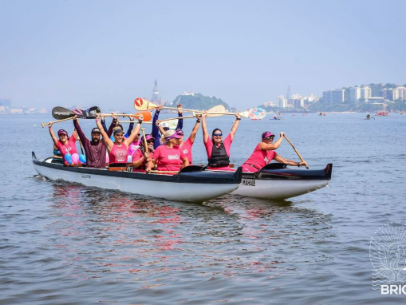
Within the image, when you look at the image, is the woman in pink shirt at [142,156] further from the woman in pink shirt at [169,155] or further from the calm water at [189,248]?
the calm water at [189,248]

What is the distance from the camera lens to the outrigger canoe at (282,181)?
18.4 meters

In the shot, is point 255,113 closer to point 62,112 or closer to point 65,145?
point 65,145

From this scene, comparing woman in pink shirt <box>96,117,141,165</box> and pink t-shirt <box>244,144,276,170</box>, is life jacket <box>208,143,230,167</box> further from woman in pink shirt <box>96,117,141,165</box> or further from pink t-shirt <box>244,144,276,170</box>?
woman in pink shirt <box>96,117,141,165</box>

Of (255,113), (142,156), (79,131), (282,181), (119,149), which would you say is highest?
(255,113)

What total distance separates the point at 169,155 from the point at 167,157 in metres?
0.08

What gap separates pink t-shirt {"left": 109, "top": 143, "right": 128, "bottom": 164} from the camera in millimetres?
20750

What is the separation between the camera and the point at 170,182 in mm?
18562

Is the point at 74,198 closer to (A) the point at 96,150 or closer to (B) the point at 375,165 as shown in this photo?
(A) the point at 96,150

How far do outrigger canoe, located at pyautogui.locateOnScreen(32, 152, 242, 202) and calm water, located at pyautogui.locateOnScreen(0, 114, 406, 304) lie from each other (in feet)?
1.33

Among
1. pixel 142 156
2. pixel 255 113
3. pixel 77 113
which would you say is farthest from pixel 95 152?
pixel 255 113

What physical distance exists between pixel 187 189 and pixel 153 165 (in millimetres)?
1661

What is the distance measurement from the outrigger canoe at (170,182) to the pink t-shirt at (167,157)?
31 cm

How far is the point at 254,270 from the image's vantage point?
1134 cm

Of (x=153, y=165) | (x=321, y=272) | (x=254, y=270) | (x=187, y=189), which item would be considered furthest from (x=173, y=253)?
(x=153, y=165)
